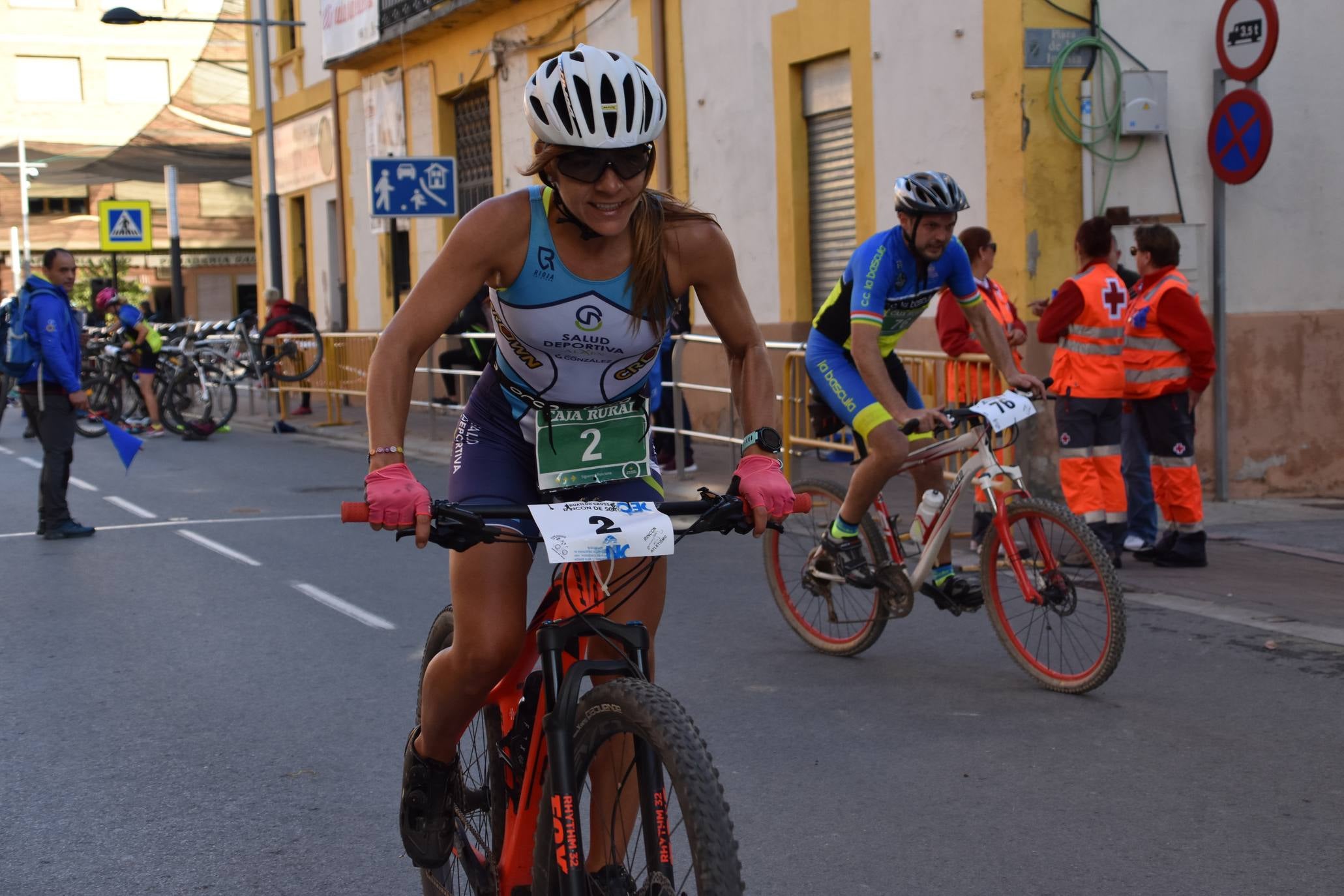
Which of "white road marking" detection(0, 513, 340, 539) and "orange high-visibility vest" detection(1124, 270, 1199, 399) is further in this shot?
"white road marking" detection(0, 513, 340, 539)

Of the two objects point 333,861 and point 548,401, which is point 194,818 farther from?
point 548,401

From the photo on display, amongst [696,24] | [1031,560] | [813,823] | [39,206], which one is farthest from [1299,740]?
[39,206]

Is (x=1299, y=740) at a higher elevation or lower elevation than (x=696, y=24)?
lower

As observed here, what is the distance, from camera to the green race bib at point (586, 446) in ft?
11.7

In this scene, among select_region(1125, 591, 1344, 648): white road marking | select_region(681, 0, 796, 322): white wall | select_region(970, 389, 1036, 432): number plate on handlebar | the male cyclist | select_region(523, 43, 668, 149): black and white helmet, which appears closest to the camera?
select_region(523, 43, 668, 149): black and white helmet

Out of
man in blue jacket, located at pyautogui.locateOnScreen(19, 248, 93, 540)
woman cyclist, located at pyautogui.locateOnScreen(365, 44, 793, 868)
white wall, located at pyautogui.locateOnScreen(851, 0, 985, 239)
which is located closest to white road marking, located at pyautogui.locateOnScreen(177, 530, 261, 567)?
man in blue jacket, located at pyautogui.locateOnScreen(19, 248, 93, 540)

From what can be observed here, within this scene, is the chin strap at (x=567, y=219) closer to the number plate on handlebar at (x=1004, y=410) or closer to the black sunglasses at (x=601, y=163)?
the black sunglasses at (x=601, y=163)

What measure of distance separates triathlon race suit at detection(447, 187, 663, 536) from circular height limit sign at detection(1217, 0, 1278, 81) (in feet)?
27.2

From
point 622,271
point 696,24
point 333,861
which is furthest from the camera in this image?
point 696,24

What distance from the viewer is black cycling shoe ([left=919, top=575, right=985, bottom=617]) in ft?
22.1

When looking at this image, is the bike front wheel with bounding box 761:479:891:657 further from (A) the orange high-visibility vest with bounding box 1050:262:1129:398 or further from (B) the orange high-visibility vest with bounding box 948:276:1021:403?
(A) the orange high-visibility vest with bounding box 1050:262:1129:398

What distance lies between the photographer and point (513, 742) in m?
3.48

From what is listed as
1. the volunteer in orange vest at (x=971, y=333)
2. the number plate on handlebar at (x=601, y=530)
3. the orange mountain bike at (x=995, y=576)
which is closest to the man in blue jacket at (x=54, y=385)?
the volunteer in orange vest at (x=971, y=333)

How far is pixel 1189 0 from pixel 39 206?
4896 centimetres
